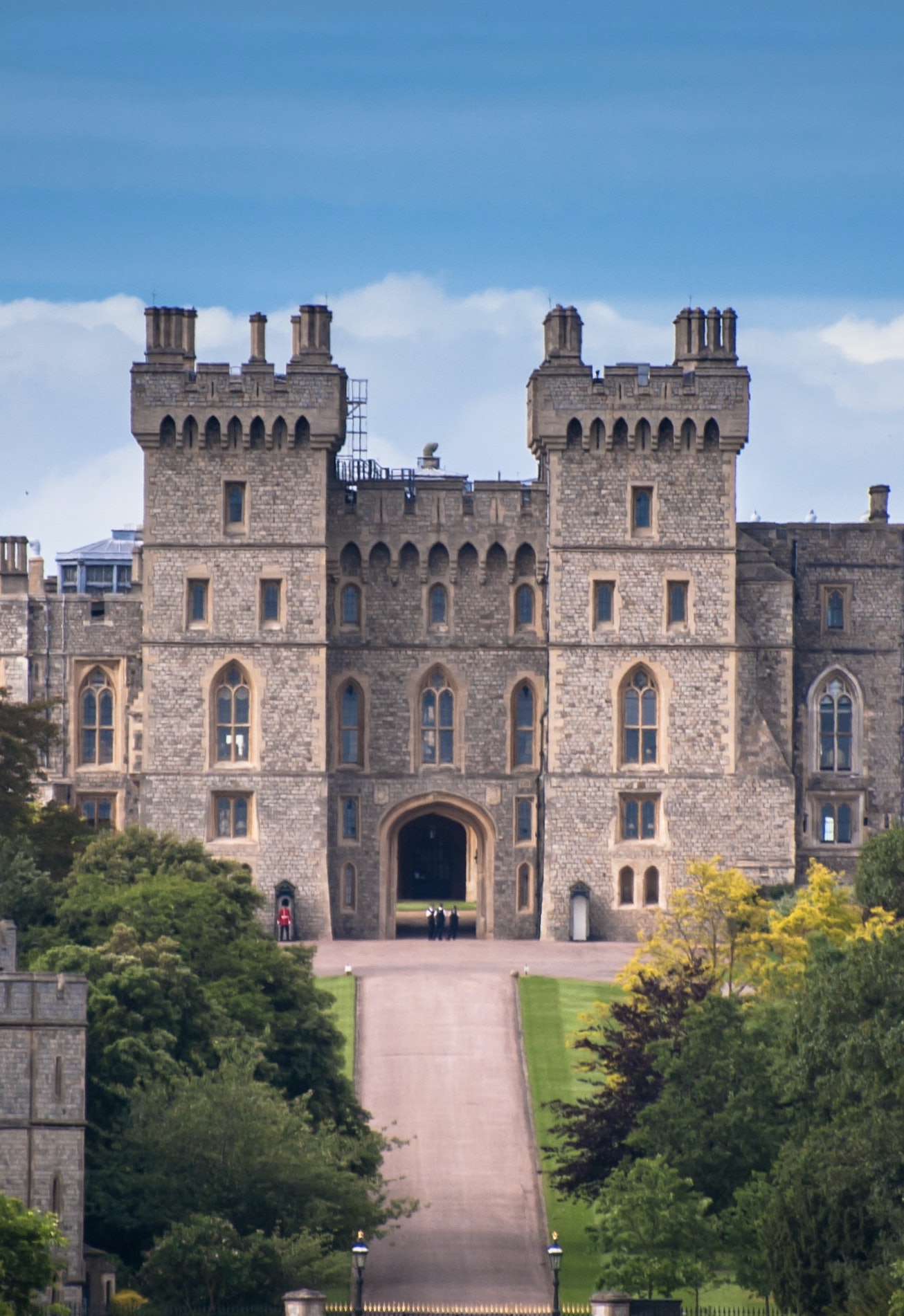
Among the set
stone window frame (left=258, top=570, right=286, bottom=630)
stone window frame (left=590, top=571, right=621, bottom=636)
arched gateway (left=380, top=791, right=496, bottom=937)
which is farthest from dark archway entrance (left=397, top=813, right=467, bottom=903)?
stone window frame (left=590, top=571, right=621, bottom=636)

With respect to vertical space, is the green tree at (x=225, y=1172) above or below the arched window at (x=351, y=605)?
below

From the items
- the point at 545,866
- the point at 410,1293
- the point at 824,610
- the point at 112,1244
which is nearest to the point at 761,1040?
the point at 410,1293

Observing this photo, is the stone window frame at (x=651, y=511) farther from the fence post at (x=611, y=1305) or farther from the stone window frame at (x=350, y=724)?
the fence post at (x=611, y=1305)

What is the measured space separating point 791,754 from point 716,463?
8.20 m

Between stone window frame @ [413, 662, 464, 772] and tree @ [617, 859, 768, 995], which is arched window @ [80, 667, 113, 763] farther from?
tree @ [617, 859, 768, 995]

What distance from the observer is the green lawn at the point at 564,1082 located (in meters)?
50.0

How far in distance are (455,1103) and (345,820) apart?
64.6ft

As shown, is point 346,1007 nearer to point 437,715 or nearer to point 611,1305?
point 437,715

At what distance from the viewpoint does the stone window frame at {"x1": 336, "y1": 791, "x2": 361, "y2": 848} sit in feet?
260

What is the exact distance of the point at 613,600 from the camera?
7750cm

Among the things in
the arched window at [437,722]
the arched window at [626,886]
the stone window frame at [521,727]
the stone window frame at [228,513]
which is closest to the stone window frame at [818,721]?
the arched window at [626,886]

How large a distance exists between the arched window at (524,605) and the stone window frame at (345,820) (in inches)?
249

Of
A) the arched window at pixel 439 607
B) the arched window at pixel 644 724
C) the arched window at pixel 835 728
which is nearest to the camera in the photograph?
the arched window at pixel 644 724

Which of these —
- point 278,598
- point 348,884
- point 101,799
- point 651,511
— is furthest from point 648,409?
point 101,799
